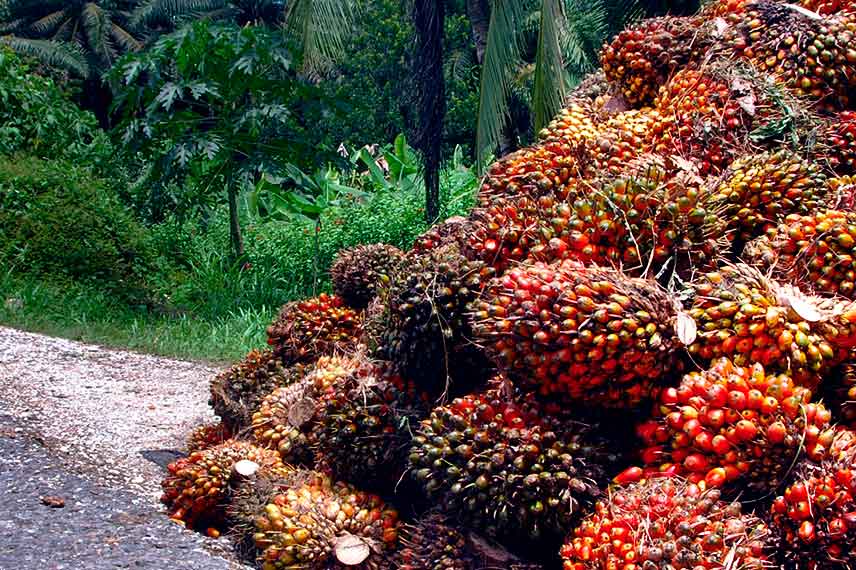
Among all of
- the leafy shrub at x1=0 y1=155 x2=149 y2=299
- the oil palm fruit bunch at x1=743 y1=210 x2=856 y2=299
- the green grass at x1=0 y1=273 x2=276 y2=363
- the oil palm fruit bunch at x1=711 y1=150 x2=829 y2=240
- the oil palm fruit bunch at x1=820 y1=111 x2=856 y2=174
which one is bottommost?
the green grass at x1=0 y1=273 x2=276 y2=363

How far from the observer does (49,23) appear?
1105 inches

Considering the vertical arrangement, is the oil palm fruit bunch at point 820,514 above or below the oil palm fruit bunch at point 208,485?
above

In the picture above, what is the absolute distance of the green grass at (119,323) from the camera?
299 inches

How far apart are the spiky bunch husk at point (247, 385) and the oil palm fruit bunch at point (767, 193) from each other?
80.3 inches

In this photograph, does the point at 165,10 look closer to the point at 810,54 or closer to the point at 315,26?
the point at 315,26

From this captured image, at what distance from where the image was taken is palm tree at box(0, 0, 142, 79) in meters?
26.0

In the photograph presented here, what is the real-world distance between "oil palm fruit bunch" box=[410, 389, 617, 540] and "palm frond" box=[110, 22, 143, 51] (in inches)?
1060

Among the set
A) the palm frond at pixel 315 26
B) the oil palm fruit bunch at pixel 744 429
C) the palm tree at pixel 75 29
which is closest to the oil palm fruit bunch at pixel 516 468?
the oil palm fruit bunch at pixel 744 429

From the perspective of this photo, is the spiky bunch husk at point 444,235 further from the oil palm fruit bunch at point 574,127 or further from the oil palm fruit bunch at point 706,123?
the oil palm fruit bunch at point 706,123

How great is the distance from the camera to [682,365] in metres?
2.57

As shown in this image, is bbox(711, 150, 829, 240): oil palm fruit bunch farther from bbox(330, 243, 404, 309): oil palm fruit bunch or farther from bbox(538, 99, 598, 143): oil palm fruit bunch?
bbox(330, 243, 404, 309): oil palm fruit bunch

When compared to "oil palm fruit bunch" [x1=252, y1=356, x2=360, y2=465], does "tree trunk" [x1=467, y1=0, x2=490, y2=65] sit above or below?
above

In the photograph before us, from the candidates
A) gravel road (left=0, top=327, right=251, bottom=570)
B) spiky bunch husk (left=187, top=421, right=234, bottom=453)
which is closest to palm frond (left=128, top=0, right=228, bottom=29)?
gravel road (left=0, top=327, right=251, bottom=570)

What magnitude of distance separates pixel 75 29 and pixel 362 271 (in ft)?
87.0
